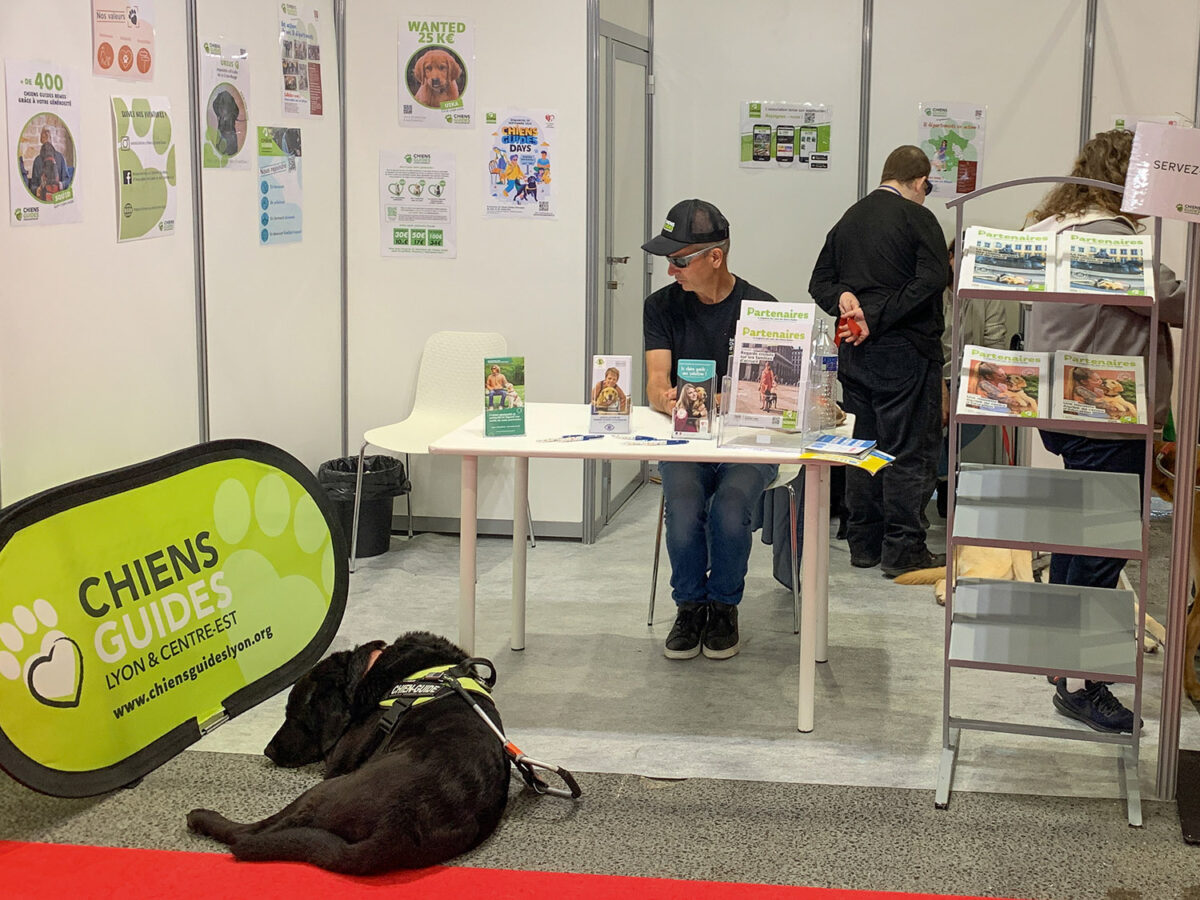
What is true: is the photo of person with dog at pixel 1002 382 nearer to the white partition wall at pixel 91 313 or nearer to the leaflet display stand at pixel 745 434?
the leaflet display stand at pixel 745 434

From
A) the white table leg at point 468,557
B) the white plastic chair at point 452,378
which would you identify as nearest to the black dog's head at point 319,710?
the white table leg at point 468,557

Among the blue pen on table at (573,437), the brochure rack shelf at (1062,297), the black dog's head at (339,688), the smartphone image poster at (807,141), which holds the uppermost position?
the smartphone image poster at (807,141)

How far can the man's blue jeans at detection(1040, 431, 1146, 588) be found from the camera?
133 inches

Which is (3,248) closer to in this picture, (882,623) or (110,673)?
(110,673)

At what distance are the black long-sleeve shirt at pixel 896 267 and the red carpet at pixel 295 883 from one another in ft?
8.74

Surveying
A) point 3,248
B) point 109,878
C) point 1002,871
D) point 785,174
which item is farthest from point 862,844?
point 785,174

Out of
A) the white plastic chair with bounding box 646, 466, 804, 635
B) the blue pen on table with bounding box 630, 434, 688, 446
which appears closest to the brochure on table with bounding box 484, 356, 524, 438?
the blue pen on table with bounding box 630, 434, 688, 446

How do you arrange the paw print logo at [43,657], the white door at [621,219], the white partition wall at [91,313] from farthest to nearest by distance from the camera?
the white door at [621,219] < the white partition wall at [91,313] < the paw print logo at [43,657]

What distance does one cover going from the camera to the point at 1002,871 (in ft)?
9.15

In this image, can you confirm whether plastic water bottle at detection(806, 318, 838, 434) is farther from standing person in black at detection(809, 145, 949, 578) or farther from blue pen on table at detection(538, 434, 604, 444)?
standing person in black at detection(809, 145, 949, 578)

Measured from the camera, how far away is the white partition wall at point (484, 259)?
5.14 metres

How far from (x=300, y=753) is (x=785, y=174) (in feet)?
12.6

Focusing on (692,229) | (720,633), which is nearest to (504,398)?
(692,229)

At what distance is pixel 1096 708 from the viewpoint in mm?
3510
